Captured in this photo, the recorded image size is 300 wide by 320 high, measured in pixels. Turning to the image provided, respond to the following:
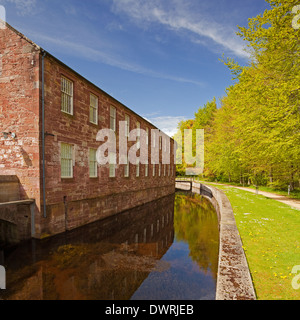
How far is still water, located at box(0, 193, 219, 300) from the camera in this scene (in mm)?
5504

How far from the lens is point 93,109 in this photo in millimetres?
13500

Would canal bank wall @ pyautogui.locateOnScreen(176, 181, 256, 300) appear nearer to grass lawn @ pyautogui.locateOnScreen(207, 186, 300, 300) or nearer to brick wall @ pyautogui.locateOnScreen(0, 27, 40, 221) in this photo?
grass lawn @ pyautogui.locateOnScreen(207, 186, 300, 300)

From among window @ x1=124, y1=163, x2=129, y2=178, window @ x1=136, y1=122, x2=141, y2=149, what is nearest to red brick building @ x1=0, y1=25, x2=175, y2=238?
window @ x1=124, y1=163, x2=129, y2=178

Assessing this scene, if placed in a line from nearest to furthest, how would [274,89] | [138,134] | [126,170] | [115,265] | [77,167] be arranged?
[115,265] < [77,167] < [274,89] < [126,170] < [138,134]

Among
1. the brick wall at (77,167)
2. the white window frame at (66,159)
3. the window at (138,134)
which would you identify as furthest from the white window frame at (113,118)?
the white window frame at (66,159)

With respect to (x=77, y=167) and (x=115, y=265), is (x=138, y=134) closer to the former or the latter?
(x=77, y=167)

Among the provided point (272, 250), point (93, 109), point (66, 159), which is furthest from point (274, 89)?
point (66, 159)

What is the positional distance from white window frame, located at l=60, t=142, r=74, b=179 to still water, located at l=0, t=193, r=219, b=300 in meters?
2.92

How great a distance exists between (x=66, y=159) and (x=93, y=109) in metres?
4.05

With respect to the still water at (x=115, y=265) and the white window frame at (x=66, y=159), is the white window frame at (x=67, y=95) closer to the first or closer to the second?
the white window frame at (x=66, y=159)

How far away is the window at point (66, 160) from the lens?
1084cm

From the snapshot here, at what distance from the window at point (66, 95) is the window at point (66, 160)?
6.15 ft
